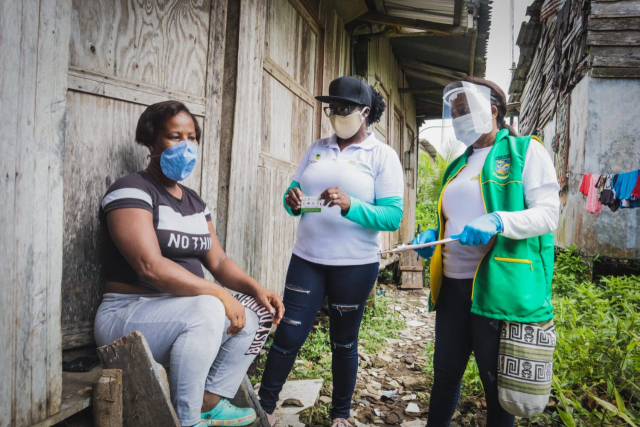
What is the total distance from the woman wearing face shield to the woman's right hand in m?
0.73

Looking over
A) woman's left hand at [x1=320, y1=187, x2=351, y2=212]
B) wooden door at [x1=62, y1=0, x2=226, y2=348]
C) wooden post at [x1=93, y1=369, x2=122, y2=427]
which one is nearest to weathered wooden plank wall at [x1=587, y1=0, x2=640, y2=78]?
woman's left hand at [x1=320, y1=187, x2=351, y2=212]

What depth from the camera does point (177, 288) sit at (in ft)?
5.84

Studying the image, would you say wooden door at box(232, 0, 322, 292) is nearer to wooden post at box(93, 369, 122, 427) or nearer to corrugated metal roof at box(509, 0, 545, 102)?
wooden post at box(93, 369, 122, 427)

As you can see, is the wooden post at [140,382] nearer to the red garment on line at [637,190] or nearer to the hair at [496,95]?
the hair at [496,95]

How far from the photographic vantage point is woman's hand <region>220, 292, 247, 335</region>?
1.87m

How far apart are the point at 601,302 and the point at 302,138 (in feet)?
10.2

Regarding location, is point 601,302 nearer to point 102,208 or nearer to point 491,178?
point 491,178

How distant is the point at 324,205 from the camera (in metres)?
2.21

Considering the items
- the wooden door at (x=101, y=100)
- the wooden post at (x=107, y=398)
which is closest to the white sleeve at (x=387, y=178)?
the wooden door at (x=101, y=100)

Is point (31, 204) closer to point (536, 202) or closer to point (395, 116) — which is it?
point (536, 202)

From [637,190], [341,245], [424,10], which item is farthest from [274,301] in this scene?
[637,190]

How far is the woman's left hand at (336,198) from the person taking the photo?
2.16 m

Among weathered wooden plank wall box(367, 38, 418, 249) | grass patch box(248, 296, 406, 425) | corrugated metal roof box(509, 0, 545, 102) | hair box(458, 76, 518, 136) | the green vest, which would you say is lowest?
grass patch box(248, 296, 406, 425)

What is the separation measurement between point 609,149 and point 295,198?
6.20 meters
